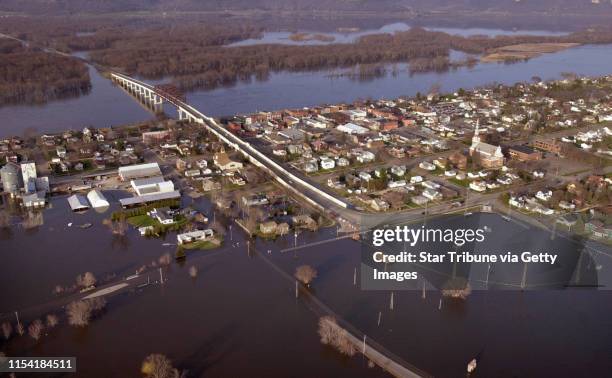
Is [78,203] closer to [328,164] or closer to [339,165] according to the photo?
[328,164]

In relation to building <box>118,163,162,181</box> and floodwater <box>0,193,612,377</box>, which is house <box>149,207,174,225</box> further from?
building <box>118,163,162,181</box>

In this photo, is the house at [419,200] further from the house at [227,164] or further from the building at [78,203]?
the building at [78,203]

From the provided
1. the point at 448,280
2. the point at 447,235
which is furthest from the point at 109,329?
the point at 447,235

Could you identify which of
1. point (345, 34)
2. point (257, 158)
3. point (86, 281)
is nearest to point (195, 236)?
point (86, 281)

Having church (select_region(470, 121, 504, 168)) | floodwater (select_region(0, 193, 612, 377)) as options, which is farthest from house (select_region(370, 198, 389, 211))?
church (select_region(470, 121, 504, 168))

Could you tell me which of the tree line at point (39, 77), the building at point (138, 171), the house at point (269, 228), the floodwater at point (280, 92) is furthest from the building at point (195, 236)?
the tree line at point (39, 77)

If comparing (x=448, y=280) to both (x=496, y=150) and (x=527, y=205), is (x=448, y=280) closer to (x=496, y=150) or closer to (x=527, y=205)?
(x=527, y=205)

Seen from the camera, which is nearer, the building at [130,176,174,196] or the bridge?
the bridge
